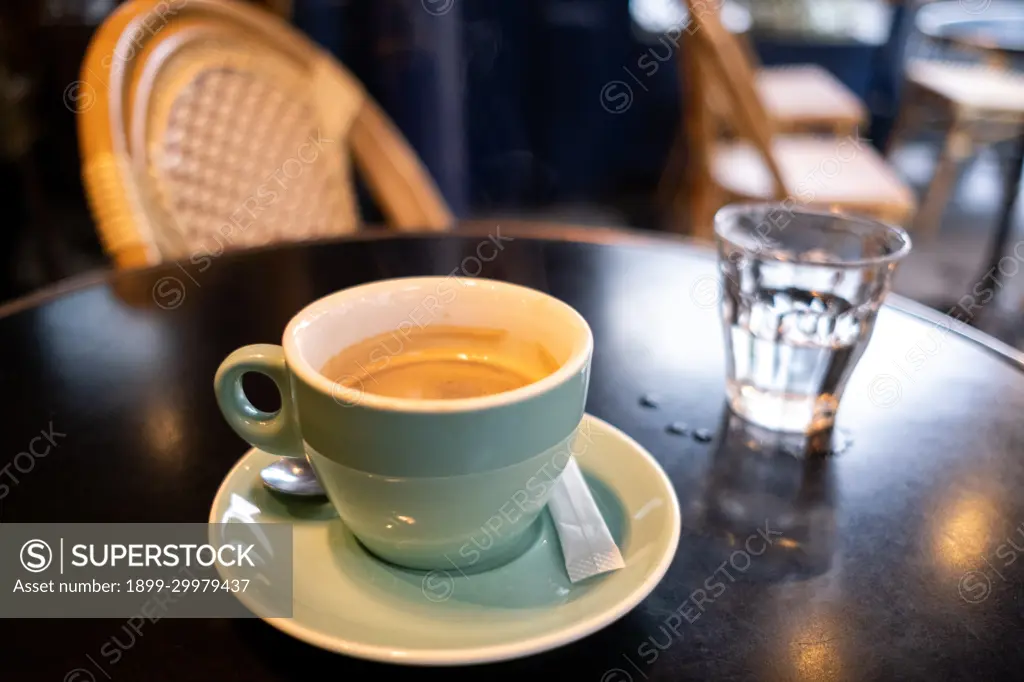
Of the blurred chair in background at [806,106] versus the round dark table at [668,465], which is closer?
the round dark table at [668,465]

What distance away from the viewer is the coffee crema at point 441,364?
478 mm

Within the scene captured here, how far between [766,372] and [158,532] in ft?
1.42

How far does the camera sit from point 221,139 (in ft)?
3.74

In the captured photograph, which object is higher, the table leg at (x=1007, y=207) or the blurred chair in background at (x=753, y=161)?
the blurred chair in background at (x=753, y=161)

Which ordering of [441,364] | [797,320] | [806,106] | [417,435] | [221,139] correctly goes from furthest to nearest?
[806,106] → [221,139] → [797,320] → [441,364] → [417,435]

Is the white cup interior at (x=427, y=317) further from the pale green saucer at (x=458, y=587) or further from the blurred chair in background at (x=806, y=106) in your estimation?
the blurred chair in background at (x=806, y=106)

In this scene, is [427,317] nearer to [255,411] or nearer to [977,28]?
[255,411]

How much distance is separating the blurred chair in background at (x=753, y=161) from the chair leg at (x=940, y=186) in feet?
2.37

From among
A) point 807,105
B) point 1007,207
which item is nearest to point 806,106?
point 807,105

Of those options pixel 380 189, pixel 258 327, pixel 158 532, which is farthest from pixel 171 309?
pixel 380 189

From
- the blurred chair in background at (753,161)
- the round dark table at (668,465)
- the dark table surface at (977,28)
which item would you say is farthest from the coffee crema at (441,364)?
the dark table surface at (977,28)

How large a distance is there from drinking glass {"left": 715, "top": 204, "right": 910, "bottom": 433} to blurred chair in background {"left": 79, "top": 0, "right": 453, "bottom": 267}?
0.52m

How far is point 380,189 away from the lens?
4.03ft

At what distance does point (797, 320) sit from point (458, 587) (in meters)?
0.37
